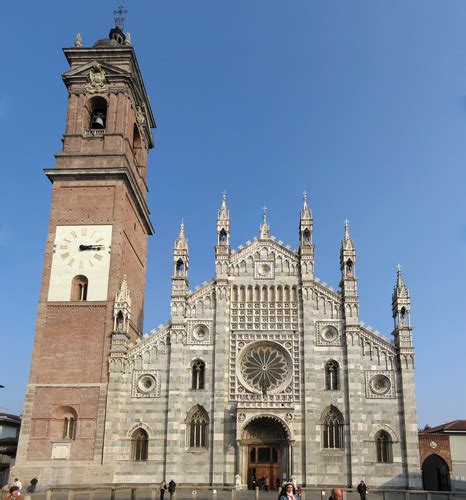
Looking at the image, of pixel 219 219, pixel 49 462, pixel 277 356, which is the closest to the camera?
pixel 49 462

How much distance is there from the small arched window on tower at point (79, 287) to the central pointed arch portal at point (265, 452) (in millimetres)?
15211

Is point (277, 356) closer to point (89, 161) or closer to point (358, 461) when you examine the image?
point (358, 461)

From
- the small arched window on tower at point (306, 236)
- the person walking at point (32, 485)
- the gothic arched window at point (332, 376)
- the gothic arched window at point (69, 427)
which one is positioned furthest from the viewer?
the small arched window on tower at point (306, 236)

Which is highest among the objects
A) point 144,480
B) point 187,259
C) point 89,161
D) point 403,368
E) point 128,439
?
point 89,161

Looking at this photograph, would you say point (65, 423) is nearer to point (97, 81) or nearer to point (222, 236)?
point (222, 236)

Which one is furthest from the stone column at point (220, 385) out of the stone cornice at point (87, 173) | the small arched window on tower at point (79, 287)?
the stone cornice at point (87, 173)

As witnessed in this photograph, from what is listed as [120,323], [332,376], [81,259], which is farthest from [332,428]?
[81,259]

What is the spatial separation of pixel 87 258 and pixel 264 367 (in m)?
15.3

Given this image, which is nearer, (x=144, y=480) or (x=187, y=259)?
(x=144, y=480)

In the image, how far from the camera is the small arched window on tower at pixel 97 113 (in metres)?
52.0

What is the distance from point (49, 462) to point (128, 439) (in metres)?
5.32

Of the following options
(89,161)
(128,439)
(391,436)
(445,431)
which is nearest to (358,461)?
(391,436)

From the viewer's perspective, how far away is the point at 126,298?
4562cm

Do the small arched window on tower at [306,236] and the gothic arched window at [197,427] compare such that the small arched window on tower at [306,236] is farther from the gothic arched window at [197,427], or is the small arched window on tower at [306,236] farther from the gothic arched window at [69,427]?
the gothic arched window at [69,427]
